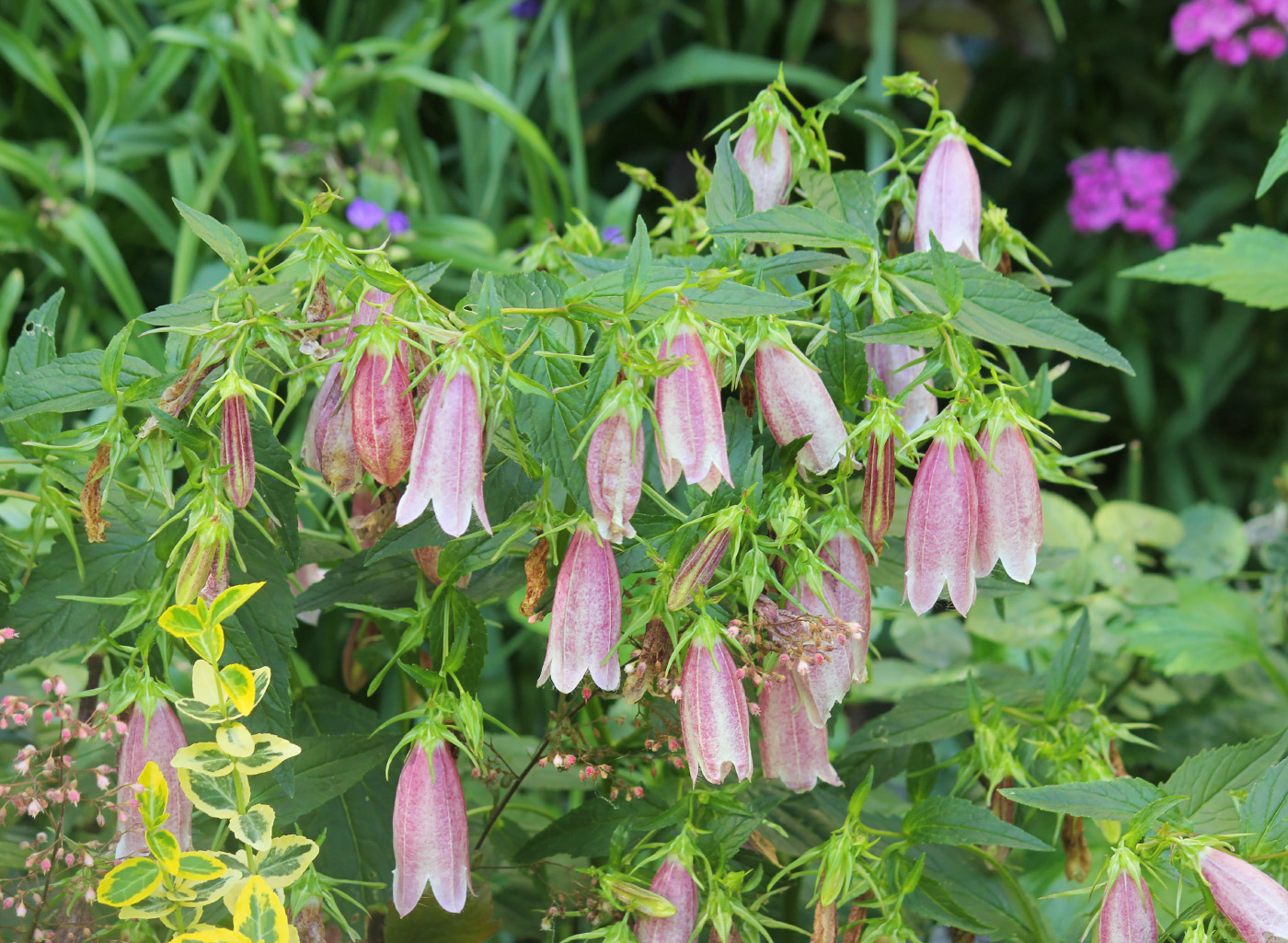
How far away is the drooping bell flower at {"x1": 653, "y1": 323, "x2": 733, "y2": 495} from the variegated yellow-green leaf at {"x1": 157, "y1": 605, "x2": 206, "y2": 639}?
20 centimetres

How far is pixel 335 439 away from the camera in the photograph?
1.68ft

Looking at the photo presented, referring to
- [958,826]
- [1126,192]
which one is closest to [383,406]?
[958,826]

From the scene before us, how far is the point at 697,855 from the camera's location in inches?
21.3

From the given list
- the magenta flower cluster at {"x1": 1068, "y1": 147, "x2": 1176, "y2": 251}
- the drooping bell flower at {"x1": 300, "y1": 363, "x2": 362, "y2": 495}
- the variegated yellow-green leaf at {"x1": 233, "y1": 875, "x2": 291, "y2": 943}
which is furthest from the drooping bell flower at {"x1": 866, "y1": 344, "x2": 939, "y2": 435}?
the magenta flower cluster at {"x1": 1068, "y1": 147, "x2": 1176, "y2": 251}

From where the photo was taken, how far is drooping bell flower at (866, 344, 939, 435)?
570mm

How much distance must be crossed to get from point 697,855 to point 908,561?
182mm

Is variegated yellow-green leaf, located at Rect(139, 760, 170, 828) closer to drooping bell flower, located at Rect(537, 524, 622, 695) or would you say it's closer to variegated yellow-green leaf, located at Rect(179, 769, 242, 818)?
variegated yellow-green leaf, located at Rect(179, 769, 242, 818)

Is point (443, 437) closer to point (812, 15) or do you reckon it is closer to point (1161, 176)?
point (812, 15)

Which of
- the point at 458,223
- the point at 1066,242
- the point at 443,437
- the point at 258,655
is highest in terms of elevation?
the point at 443,437

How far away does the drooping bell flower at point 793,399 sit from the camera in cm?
48

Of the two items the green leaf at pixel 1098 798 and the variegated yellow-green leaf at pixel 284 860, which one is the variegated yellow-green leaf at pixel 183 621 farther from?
the green leaf at pixel 1098 798

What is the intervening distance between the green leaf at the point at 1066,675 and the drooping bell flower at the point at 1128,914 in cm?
18

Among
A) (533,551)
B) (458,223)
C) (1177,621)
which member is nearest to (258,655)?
(533,551)

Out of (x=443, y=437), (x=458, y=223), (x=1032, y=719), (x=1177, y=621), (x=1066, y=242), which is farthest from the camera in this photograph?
(x=1066, y=242)
